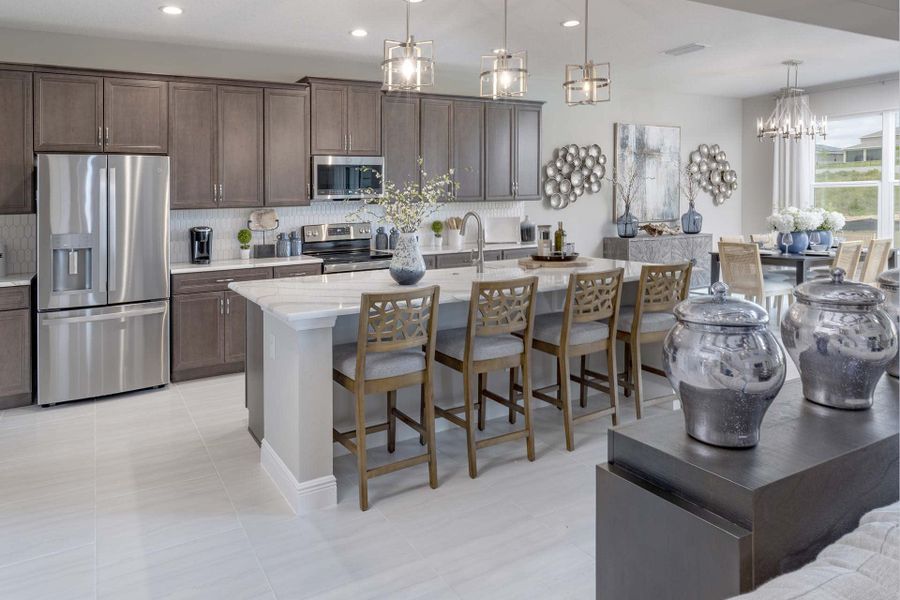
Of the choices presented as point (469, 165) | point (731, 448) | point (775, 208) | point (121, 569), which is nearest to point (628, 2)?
point (469, 165)

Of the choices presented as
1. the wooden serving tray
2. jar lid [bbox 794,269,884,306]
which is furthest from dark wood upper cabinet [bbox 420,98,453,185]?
jar lid [bbox 794,269,884,306]

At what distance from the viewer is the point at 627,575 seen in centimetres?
137

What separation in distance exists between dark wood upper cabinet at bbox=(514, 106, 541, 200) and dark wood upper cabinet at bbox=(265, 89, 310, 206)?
2360 mm

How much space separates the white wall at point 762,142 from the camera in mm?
8188

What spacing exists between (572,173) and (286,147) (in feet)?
11.7

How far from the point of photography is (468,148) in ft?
22.1

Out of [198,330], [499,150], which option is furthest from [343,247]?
[499,150]

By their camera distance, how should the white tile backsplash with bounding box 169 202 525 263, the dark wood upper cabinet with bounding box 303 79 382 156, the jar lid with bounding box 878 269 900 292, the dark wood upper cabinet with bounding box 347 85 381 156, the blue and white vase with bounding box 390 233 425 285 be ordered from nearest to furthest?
1. the jar lid with bounding box 878 269 900 292
2. the blue and white vase with bounding box 390 233 425 285
3. the white tile backsplash with bounding box 169 202 525 263
4. the dark wood upper cabinet with bounding box 303 79 382 156
5. the dark wood upper cabinet with bounding box 347 85 381 156

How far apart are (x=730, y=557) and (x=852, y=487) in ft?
1.14

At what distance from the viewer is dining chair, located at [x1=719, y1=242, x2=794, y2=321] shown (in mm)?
6594

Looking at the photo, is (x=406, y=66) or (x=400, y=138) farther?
(x=400, y=138)

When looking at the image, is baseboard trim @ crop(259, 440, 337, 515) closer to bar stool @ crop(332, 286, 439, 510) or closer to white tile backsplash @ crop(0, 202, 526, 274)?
bar stool @ crop(332, 286, 439, 510)

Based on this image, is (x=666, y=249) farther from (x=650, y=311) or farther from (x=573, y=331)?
(x=573, y=331)

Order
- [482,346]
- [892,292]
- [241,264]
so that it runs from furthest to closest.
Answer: [241,264] → [482,346] → [892,292]
